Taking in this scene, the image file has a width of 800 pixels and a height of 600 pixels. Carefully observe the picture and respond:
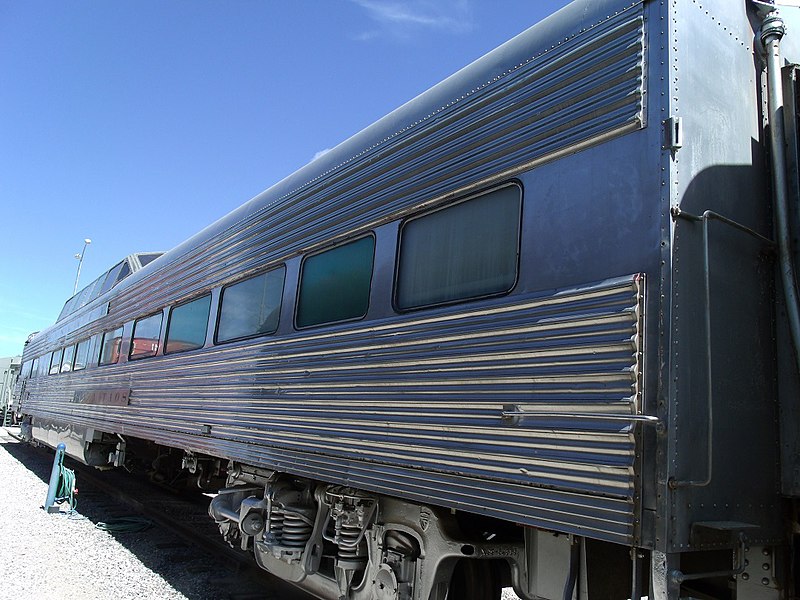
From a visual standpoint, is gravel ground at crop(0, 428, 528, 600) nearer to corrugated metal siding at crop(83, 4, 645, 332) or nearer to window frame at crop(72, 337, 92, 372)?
window frame at crop(72, 337, 92, 372)

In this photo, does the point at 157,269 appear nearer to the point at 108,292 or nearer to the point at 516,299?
the point at 108,292

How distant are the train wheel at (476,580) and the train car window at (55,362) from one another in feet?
37.0

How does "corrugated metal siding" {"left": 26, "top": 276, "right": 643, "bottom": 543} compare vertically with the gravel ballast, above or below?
above

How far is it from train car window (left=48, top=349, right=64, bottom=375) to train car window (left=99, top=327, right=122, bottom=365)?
13.3 ft

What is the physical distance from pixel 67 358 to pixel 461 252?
1093 centimetres

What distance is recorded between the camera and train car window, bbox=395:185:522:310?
2986 mm

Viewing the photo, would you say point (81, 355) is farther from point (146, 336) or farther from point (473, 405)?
point (473, 405)

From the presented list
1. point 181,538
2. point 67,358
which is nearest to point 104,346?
point 181,538

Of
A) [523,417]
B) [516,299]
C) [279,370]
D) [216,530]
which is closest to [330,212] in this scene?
[279,370]

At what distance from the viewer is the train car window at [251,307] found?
15.7 feet

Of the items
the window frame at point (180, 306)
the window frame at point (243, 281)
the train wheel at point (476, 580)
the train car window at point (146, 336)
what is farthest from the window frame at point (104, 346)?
the train wheel at point (476, 580)

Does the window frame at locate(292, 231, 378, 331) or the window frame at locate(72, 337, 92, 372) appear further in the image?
the window frame at locate(72, 337, 92, 372)

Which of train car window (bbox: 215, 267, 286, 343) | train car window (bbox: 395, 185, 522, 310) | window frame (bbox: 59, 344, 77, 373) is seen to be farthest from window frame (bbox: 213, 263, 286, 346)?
window frame (bbox: 59, 344, 77, 373)

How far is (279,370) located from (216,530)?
4.62 m
